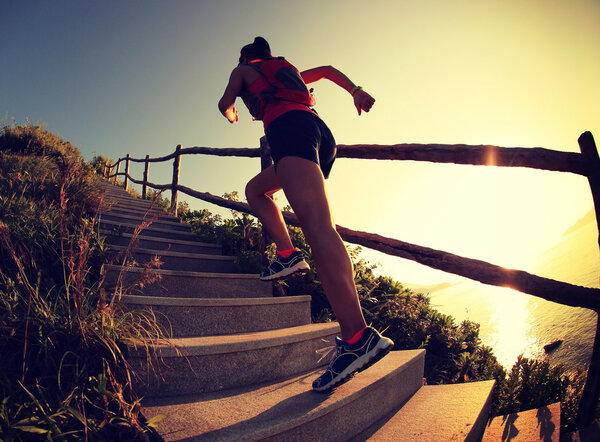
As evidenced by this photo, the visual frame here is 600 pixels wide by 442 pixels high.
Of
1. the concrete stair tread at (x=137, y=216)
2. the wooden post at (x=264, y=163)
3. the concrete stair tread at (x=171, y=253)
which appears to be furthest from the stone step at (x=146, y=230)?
the wooden post at (x=264, y=163)

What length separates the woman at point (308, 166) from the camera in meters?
1.39

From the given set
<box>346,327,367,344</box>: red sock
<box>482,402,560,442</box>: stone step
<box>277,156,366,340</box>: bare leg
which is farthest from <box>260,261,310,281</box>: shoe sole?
<box>482,402,560,442</box>: stone step

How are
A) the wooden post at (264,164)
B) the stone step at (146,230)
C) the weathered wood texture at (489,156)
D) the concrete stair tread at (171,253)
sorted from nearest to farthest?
1. the weathered wood texture at (489,156)
2. the concrete stair tread at (171,253)
3. the wooden post at (264,164)
4. the stone step at (146,230)

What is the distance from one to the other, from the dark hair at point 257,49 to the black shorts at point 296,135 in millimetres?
500

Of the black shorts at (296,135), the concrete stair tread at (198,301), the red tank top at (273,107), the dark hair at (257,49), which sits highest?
the dark hair at (257,49)

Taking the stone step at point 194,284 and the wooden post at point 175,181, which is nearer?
the stone step at point 194,284

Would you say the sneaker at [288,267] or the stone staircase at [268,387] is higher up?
the sneaker at [288,267]

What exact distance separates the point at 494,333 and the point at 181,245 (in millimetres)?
3630

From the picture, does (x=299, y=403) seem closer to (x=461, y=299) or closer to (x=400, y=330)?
(x=400, y=330)

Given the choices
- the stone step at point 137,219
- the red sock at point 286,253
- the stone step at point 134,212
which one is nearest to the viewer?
the red sock at point 286,253

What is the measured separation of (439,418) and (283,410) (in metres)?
0.89

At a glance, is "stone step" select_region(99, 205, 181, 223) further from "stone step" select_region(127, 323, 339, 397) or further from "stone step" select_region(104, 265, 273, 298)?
"stone step" select_region(127, 323, 339, 397)

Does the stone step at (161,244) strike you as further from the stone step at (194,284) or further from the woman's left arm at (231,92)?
the woman's left arm at (231,92)

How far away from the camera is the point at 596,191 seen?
63.4 inches
